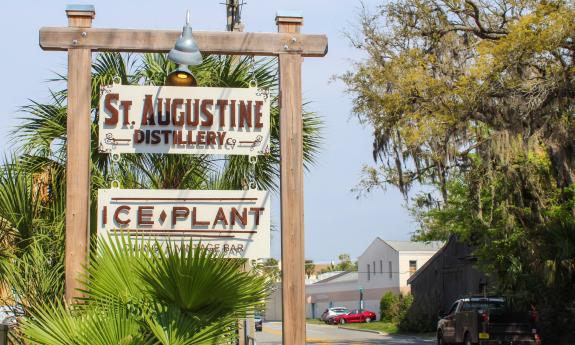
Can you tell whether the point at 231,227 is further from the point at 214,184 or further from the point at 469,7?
the point at 469,7

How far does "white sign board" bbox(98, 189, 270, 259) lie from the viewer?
729 centimetres

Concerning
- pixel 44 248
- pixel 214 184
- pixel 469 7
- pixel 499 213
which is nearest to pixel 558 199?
pixel 499 213

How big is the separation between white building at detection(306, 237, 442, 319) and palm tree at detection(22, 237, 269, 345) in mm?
50810

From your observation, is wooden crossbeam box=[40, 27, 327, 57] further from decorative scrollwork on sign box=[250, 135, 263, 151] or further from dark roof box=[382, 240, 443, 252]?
dark roof box=[382, 240, 443, 252]

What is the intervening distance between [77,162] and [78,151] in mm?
98

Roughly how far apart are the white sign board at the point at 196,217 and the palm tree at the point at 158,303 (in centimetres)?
84

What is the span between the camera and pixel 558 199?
24156 mm

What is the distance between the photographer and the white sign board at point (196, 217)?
7.29 meters

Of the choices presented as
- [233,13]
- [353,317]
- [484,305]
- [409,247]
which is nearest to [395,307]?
[353,317]

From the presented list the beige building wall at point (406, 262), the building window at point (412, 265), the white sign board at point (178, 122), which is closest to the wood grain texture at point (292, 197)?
the white sign board at point (178, 122)

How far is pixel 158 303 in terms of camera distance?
6.26 m

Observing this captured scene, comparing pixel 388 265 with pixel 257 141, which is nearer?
pixel 257 141

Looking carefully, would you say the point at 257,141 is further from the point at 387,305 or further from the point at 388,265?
the point at 388,265

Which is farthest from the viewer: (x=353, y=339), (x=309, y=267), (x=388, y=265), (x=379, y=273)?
(x=309, y=267)
